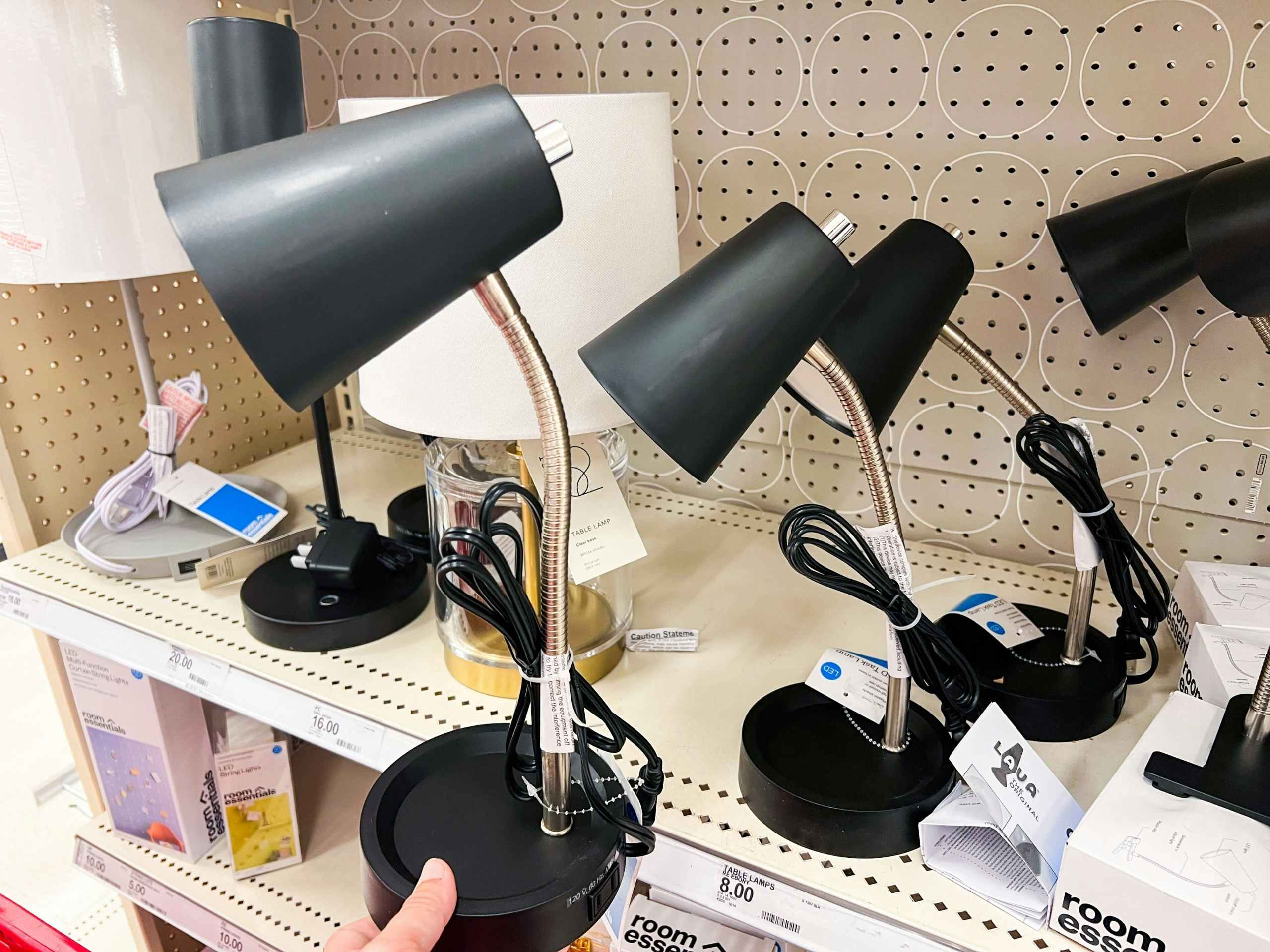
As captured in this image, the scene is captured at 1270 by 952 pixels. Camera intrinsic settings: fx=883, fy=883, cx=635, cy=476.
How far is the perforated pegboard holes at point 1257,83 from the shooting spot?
81cm

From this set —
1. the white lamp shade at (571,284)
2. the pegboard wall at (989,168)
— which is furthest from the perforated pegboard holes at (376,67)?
the white lamp shade at (571,284)

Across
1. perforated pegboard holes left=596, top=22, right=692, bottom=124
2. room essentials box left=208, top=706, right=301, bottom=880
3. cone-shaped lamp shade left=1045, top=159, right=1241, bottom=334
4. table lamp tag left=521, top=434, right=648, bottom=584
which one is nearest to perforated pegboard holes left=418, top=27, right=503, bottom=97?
perforated pegboard holes left=596, top=22, right=692, bottom=124

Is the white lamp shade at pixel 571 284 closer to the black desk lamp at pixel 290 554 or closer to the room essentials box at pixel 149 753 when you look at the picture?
the black desk lamp at pixel 290 554

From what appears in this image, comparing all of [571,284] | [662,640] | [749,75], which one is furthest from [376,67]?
[662,640]

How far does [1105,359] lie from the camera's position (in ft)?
3.15

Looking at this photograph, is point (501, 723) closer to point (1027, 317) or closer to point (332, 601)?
point (332, 601)

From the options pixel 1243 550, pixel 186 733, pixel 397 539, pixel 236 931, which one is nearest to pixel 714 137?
pixel 397 539

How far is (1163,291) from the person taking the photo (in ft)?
2.64

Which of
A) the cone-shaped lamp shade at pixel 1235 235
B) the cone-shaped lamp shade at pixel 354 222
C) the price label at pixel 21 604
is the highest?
the cone-shaped lamp shade at pixel 354 222

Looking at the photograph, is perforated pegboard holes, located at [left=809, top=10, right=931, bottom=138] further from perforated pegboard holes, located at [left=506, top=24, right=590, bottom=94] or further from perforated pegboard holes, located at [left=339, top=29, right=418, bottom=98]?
perforated pegboard holes, located at [left=339, top=29, right=418, bottom=98]

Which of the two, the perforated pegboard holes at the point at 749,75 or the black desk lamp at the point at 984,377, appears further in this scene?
the perforated pegboard holes at the point at 749,75

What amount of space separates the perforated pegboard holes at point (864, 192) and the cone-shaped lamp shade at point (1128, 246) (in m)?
0.24

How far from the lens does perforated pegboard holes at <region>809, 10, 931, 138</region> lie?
96 cm

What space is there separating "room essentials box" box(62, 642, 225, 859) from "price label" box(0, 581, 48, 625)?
0.07 meters
